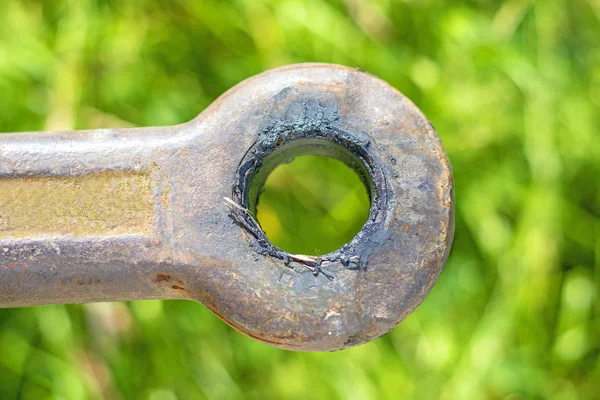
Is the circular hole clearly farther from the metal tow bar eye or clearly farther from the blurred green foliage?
the metal tow bar eye

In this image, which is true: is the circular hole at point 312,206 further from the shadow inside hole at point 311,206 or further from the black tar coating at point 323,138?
the black tar coating at point 323,138

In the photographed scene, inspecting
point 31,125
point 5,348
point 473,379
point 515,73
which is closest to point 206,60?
point 31,125

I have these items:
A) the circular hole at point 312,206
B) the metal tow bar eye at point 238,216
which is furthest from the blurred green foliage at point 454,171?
the metal tow bar eye at point 238,216

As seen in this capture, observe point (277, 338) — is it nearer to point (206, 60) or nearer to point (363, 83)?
point (363, 83)

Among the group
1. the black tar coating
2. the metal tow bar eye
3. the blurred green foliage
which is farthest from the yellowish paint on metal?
the blurred green foliage

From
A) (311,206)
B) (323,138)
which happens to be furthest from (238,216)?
(311,206)

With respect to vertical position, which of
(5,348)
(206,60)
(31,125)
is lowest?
(5,348)
